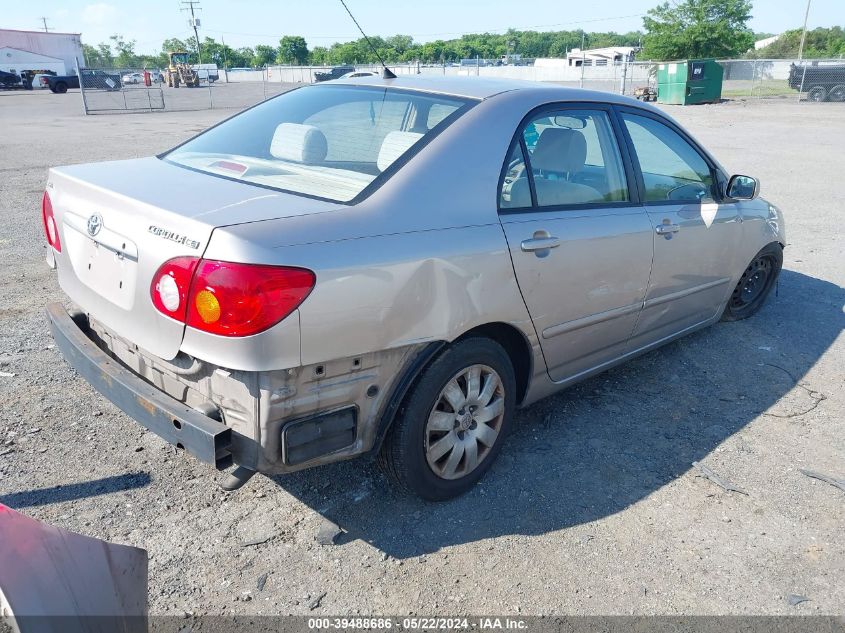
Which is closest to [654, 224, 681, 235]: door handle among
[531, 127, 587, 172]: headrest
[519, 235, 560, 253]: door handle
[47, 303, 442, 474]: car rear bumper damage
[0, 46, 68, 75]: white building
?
[531, 127, 587, 172]: headrest

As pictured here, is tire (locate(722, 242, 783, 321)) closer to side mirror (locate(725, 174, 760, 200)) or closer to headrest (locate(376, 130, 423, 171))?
side mirror (locate(725, 174, 760, 200))

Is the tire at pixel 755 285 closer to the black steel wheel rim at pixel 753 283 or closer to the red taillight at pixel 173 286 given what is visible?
the black steel wheel rim at pixel 753 283

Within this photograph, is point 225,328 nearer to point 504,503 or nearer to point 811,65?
point 504,503

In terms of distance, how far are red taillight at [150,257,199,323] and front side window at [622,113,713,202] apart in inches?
101

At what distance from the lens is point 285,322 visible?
7.36 ft

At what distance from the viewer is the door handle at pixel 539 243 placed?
298 centimetres

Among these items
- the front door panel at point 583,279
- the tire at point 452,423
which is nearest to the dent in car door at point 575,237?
the front door panel at point 583,279

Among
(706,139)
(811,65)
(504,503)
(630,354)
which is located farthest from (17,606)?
(811,65)

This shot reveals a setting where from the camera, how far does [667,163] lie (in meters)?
4.19

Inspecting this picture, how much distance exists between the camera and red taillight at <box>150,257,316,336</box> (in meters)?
2.20

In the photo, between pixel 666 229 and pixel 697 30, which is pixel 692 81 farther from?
pixel 666 229

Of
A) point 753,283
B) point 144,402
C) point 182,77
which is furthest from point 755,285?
point 182,77

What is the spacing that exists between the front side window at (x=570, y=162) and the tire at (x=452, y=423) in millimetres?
726

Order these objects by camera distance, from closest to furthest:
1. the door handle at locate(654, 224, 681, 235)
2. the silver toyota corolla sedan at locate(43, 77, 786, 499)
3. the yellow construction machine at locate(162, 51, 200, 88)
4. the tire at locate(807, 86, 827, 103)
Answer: the silver toyota corolla sedan at locate(43, 77, 786, 499)
the door handle at locate(654, 224, 681, 235)
the tire at locate(807, 86, 827, 103)
the yellow construction machine at locate(162, 51, 200, 88)
